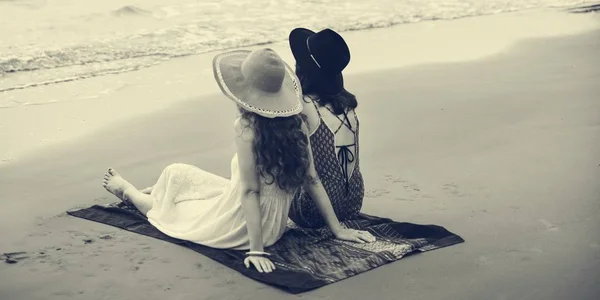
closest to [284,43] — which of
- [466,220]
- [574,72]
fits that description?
[574,72]

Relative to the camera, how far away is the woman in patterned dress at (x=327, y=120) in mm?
4219

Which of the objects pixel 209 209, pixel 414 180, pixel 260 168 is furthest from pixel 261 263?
pixel 414 180

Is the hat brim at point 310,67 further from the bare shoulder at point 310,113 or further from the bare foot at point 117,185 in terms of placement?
the bare foot at point 117,185

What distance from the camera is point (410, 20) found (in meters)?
12.8

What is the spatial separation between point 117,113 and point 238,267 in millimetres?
3682

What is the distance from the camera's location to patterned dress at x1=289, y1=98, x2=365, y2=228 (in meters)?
4.29

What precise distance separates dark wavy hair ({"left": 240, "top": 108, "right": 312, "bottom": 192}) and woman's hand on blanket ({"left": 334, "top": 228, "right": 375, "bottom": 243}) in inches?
13.3

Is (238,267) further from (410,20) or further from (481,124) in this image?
(410,20)

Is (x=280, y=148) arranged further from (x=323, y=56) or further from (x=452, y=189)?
(x=452, y=189)

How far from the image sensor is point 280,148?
394 centimetres

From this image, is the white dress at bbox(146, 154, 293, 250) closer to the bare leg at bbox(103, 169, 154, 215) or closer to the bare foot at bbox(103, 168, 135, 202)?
the bare leg at bbox(103, 169, 154, 215)

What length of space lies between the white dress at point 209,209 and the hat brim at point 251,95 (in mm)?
370

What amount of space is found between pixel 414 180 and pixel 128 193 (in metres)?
1.74

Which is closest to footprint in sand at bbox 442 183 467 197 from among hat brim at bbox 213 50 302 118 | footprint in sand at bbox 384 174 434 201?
footprint in sand at bbox 384 174 434 201
